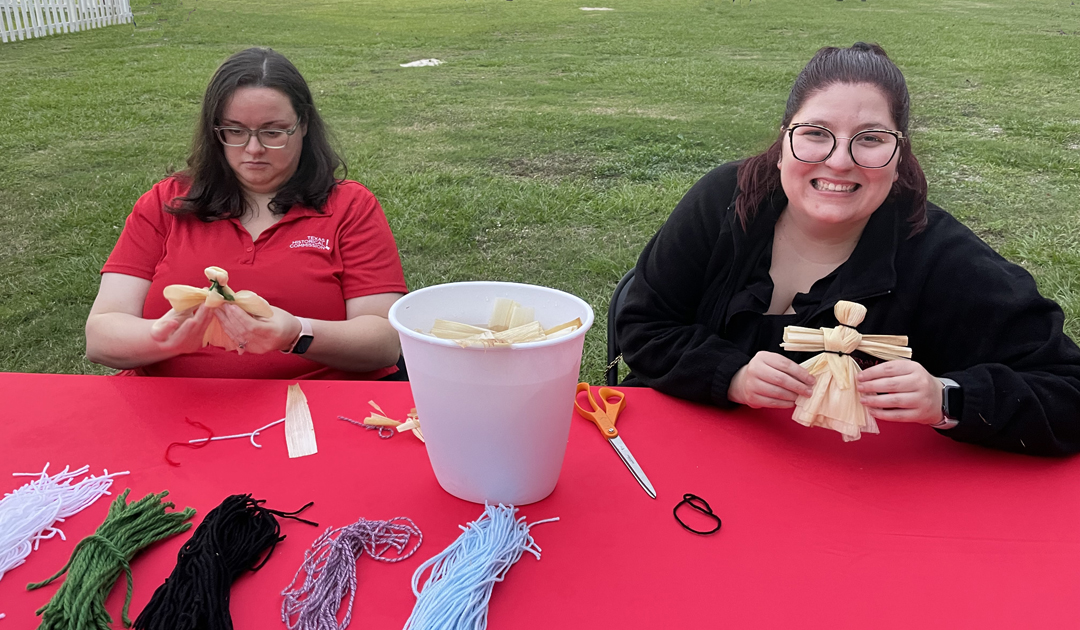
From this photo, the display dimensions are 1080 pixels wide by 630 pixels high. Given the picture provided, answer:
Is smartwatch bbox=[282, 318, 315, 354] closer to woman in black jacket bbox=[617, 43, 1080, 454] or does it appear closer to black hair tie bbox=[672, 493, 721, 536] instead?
woman in black jacket bbox=[617, 43, 1080, 454]

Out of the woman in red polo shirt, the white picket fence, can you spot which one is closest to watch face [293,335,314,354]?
Answer: the woman in red polo shirt

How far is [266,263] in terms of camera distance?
76.9 inches

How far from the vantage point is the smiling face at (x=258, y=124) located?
1.98 metres

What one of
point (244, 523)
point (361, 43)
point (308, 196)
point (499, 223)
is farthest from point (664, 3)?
point (244, 523)

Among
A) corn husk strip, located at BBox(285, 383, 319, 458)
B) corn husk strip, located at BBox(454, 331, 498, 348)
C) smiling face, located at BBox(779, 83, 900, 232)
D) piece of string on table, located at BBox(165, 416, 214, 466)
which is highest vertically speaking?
smiling face, located at BBox(779, 83, 900, 232)

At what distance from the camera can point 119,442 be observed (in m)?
1.34

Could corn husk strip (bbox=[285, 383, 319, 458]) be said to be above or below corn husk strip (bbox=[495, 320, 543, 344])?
below

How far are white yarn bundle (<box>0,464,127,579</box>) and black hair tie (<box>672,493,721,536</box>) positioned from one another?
2.88ft

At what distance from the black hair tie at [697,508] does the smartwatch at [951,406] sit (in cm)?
48

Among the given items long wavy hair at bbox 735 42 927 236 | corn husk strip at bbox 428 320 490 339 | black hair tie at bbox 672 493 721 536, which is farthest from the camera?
long wavy hair at bbox 735 42 927 236

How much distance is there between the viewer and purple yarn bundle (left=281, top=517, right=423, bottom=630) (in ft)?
3.16

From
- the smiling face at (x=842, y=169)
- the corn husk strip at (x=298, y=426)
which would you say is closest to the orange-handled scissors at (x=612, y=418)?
the corn husk strip at (x=298, y=426)

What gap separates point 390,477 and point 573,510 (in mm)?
301

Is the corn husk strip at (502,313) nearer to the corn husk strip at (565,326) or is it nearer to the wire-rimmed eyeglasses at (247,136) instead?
the corn husk strip at (565,326)
